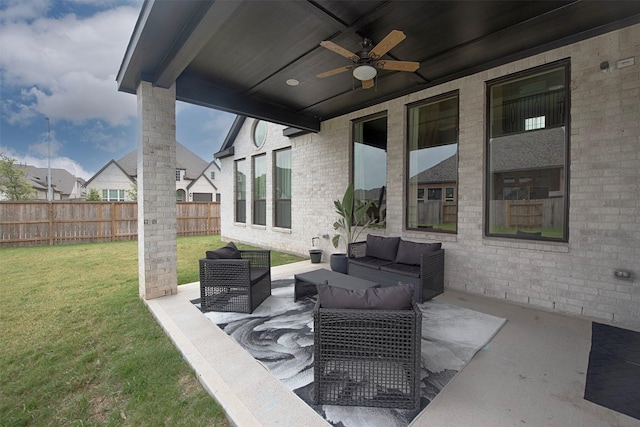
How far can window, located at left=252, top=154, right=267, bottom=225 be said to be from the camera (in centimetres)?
958

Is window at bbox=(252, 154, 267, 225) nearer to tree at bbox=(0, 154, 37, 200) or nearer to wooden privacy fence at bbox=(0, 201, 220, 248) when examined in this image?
wooden privacy fence at bbox=(0, 201, 220, 248)

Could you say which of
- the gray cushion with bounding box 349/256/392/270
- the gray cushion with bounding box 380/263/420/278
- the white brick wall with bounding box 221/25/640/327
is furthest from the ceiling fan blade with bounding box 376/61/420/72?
the gray cushion with bounding box 349/256/392/270

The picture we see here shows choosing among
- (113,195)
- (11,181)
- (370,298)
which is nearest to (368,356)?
(370,298)

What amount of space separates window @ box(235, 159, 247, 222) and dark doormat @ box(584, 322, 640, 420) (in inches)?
386

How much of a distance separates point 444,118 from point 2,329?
727 cm

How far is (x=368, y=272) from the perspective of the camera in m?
4.73

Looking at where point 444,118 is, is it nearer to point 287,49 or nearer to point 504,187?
point 504,187

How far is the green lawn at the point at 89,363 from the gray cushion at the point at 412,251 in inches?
142

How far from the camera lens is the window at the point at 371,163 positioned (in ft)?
20.0

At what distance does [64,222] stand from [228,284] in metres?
10.7

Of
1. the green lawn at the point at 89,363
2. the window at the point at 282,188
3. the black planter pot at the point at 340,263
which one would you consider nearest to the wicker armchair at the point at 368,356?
the green lawn at the point at 89,363

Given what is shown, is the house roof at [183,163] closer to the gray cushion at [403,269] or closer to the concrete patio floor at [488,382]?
the gray cushion at [403,269]

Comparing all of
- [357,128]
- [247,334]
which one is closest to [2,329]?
[247,334]

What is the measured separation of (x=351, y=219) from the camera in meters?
6.26
